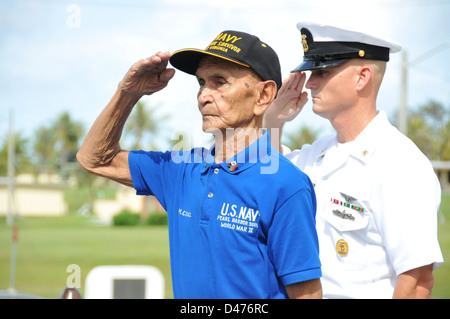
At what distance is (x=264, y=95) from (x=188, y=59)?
1.15 feet

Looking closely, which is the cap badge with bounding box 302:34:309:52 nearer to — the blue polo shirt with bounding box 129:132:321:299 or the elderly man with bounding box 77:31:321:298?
the elderly man with bounding box 77:31:321:298

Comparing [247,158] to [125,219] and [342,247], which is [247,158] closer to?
[342,247]

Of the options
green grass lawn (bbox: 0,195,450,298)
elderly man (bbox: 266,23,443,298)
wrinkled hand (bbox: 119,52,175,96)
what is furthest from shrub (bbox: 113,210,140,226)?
wrinkled hand (bbox: 119,52,175,96)

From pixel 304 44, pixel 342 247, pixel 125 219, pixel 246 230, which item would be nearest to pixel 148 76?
pixel 246 230

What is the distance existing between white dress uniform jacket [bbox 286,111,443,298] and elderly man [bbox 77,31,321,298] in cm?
51

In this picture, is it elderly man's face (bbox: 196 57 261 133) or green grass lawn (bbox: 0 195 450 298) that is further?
green grass lawn (bbox: 0 195 450 298)

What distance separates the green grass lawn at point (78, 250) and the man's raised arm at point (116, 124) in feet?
43.9

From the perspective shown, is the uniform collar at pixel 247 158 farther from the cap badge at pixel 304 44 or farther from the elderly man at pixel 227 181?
the cap badge at pixel 304 44

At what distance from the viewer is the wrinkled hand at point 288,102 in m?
3.42

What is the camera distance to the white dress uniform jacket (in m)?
2.60

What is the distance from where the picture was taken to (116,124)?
8.68 feet
